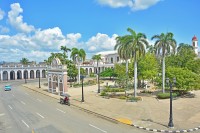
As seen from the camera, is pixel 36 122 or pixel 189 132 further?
pixel 36 122

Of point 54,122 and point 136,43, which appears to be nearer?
point 54,122

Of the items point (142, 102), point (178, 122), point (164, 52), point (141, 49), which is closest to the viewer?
→ point (178, 122)

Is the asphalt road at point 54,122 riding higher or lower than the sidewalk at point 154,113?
lower

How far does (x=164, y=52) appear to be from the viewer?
1513 inches

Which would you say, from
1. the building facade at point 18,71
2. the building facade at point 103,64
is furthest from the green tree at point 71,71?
the building facade at point 103,64

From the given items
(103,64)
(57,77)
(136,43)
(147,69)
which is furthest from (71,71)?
(103,64)

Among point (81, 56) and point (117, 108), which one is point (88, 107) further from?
point (81, 56)

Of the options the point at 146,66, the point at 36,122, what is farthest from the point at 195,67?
the point at 36,122

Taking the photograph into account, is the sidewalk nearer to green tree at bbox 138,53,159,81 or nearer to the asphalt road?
the asphalt road

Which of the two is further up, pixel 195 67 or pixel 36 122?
pixel 195 67

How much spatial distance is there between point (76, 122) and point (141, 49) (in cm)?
1853

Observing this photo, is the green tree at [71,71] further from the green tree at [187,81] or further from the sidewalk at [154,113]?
the green tree at [187,81]

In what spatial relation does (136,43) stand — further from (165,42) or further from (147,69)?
(147,69)

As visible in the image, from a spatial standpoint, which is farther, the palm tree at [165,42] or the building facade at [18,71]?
the building facade at [18,71]
